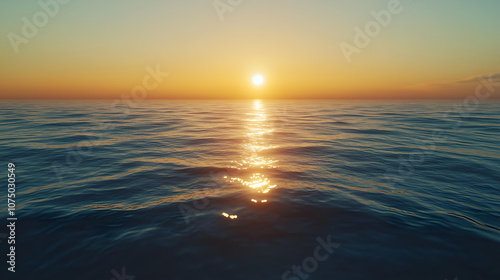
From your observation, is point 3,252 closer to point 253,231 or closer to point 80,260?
point 80,260

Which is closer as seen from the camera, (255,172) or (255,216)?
(255,216)

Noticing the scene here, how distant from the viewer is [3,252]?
415 centimetres

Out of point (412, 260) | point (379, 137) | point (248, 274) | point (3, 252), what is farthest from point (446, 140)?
point (3, 252)

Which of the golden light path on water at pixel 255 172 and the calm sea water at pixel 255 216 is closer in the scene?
the calm sea water at pixel 255 216

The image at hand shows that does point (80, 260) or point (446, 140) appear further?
point (446, 140)

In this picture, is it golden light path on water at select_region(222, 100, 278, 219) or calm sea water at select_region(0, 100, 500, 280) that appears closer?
calm sea water at select_region(0, 100, 500, 280)

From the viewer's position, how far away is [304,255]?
4.03 metres

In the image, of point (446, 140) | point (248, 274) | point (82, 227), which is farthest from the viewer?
point (446, 140)

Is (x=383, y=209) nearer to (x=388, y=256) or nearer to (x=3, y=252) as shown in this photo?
(x=388, y=256)

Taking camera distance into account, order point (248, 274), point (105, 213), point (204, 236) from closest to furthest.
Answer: point (248, 274), point (204, 236), point (105, 213)

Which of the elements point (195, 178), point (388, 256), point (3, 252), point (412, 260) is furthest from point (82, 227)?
point (412, 260)

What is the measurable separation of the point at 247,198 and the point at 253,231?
157cm

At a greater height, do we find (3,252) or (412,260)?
(412,260)

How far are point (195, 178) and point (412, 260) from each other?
6121 millimetres
